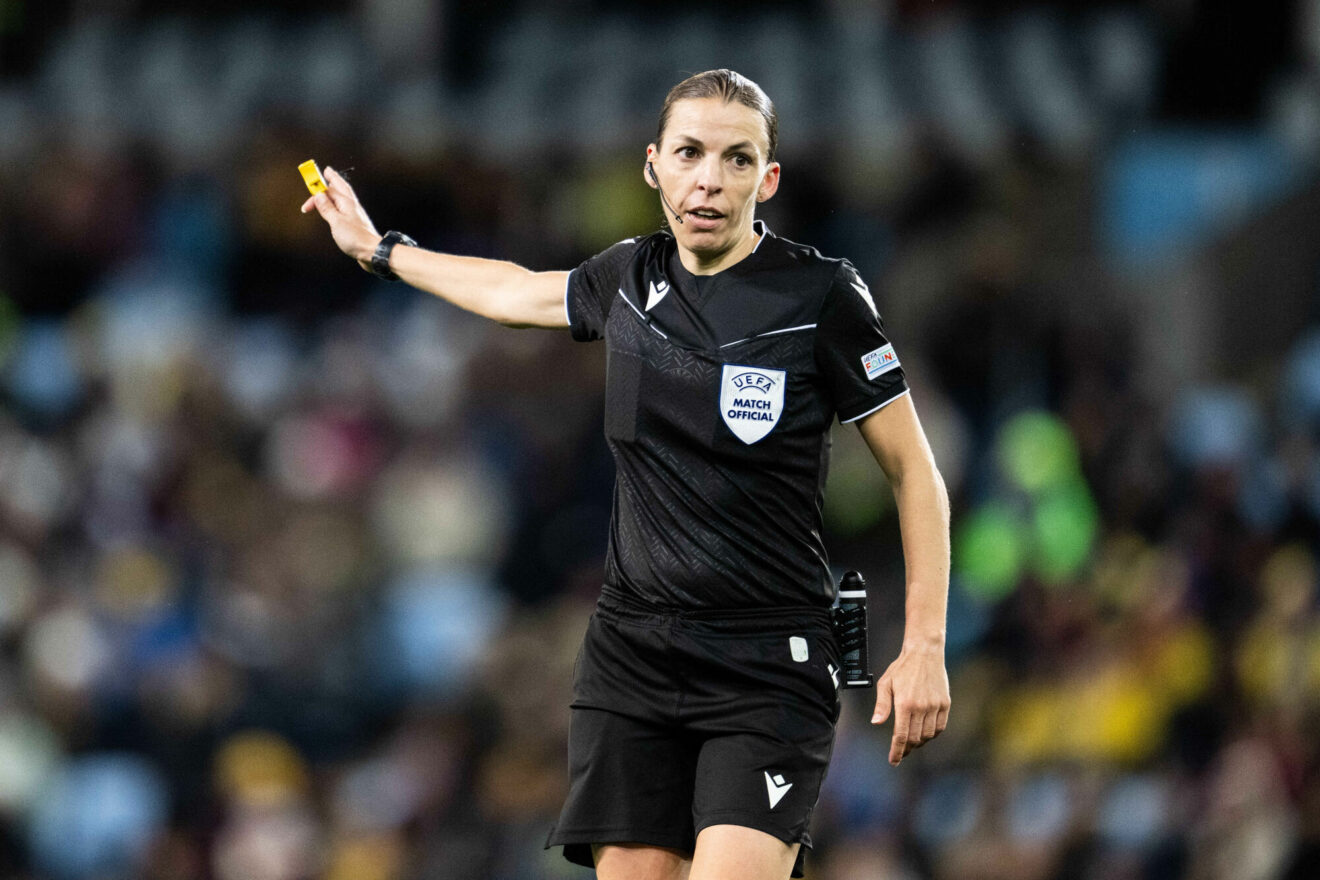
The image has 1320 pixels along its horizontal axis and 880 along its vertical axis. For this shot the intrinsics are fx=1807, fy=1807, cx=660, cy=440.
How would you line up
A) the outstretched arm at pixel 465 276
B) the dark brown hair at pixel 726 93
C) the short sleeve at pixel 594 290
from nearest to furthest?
the dark brown hair at pixel 726 93
the short sleeve at pixel 594 290
the outstretched arm at pixel 465 276

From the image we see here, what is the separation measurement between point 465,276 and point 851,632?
130cm

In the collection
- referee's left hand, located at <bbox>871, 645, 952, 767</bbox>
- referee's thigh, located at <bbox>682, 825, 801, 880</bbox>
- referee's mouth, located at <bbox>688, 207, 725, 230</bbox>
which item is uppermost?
referee's mouth, located at <bbox>688, 207, 725, 230</bbox>

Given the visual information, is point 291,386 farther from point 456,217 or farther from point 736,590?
point 736,590

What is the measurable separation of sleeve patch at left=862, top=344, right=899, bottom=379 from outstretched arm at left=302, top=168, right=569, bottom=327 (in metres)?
0.78

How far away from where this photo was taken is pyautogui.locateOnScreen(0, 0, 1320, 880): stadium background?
8445mm

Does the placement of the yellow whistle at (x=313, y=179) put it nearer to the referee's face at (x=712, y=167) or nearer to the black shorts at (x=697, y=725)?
the referee's face at (x=712, y=167)

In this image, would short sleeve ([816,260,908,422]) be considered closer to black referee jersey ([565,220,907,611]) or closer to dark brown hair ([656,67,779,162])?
black referee jersey ([565,220,907,611])

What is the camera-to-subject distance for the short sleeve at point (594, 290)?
4.23m

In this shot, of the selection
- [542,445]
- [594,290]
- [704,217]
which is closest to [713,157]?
[704,217]

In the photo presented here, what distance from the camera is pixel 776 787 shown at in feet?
12.7

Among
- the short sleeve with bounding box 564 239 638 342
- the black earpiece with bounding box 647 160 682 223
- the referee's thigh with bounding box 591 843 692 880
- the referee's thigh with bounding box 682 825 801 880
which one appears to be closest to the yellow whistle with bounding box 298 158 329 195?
the short sleeve with bounding box 564 239 638 342

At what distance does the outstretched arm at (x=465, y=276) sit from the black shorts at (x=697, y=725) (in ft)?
2.61

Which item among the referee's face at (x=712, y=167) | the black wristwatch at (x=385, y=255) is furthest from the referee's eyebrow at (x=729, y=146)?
the black wristwatch at (x=385, y=255)

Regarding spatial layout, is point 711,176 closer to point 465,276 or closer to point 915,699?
point 465,276
